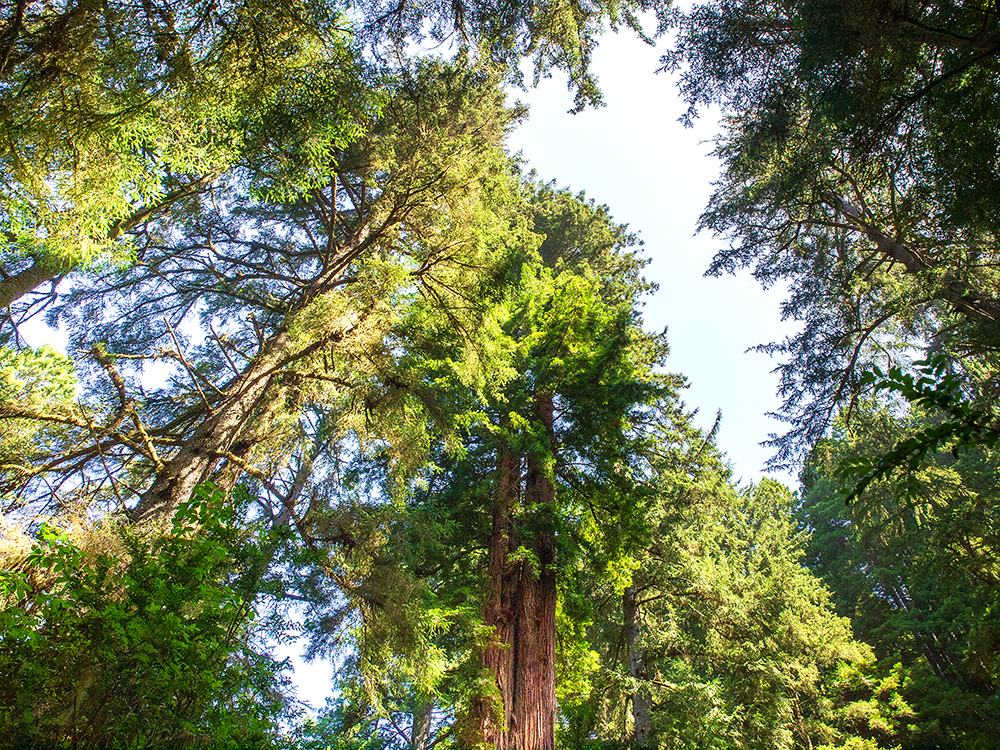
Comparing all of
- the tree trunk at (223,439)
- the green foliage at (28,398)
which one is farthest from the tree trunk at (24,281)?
the tree trunk at (223,439)

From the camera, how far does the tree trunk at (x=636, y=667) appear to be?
1059 centimetres

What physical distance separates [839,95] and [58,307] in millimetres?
11239

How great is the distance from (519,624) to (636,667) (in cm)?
499

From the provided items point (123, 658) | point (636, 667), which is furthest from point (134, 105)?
point (636, 667)

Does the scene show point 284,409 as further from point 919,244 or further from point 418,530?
point 919,244

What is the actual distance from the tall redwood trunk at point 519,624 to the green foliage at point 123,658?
15.6 feet

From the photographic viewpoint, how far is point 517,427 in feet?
30.3

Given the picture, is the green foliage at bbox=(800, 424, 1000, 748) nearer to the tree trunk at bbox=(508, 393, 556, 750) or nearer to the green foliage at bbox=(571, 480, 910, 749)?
the green foliage at bbox=(571, 480, 910, 749)

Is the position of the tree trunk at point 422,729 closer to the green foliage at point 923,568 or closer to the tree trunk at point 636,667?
the tree trunk at point 636,667

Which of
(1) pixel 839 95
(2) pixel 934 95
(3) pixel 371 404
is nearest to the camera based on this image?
(2) pixel 934 95

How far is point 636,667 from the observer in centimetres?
1152

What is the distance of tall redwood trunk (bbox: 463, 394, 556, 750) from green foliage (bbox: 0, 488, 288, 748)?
4.74 m

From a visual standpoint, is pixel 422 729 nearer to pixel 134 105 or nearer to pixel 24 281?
pixel 24 281

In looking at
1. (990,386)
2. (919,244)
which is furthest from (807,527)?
(919,244)
